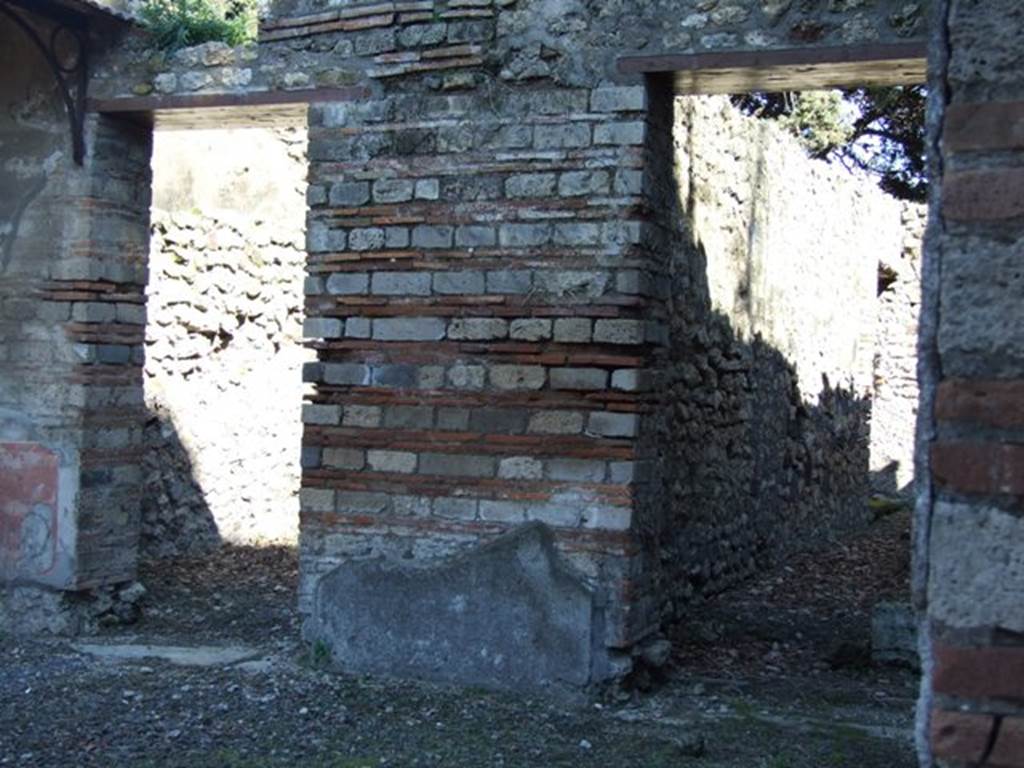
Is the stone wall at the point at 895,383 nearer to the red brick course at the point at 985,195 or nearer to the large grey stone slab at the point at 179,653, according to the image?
the large grey stone slab at the point at 179,653

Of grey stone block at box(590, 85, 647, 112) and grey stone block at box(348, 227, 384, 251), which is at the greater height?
grey stone block at box(590, 85, 647, 112)

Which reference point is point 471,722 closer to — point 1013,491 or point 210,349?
point 1013,491

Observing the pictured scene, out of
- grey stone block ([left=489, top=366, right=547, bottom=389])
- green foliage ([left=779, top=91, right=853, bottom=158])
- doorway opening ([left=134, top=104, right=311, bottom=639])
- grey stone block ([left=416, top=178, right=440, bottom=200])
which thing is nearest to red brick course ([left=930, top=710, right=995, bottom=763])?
grey stone block ([left=489, top=366, right=547, bottom=389])

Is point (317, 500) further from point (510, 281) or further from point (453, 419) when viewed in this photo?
point (510, 281)

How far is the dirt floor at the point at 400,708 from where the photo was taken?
5.12 meters

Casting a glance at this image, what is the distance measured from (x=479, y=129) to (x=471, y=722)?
2.75m

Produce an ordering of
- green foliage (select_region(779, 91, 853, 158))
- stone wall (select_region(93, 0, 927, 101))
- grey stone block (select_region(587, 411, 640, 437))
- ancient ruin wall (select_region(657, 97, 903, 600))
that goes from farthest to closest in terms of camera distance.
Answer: green foliage (select_region(779, 91, 853, 158)) < ancient ruin wall (select_region(657, 97, 903, 600)) < grey stone block (select_region(587, 411, 640, 437)) < stone wall (select_region(93, 0, 927, 101))

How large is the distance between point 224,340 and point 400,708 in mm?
5055

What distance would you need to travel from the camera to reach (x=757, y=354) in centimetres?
973

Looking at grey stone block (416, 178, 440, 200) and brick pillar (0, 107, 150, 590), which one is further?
brick pillar (0, 107, 150, 590)

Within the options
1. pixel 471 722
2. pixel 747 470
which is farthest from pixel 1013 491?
pixel 747 470

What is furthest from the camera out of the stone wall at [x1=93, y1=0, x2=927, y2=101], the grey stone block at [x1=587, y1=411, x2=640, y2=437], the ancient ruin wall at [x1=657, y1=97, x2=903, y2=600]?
the ancient ruin wall at [x1=657, y1=97, x2=903, y2=600]

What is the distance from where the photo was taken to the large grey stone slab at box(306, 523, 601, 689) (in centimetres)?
591

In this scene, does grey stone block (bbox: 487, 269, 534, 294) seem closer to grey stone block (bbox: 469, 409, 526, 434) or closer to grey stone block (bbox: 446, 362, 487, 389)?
grey stone block (bbox: 446, 362, 487, 389)
